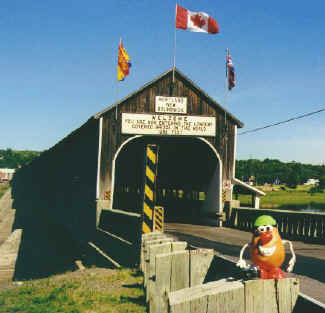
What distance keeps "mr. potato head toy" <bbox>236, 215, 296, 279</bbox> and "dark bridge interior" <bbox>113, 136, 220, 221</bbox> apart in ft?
43.8

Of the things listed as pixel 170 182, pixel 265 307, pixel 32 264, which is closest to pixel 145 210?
pixel 265 307

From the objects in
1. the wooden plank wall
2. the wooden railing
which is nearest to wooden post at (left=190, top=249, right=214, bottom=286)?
the wooden railing

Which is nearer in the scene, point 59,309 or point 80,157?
point 59,309

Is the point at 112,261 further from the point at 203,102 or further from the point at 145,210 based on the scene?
the point at 203,102

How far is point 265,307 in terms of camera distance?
138 inches

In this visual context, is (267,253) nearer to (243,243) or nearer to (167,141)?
(243,243)

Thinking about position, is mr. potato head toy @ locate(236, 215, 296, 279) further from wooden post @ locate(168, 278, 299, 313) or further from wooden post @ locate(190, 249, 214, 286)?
wooden post @ locate(190, 249, 214, 286)

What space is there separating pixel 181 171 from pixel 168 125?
22.7 feet

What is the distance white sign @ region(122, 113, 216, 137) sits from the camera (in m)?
17.7

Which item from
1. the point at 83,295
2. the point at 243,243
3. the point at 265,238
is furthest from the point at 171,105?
the point at 265,238

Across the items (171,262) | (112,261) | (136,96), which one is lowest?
(112,261)

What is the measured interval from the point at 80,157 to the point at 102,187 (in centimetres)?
645

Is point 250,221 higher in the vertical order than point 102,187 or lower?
lower

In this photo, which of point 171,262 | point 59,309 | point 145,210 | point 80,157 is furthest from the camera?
point 80,157
